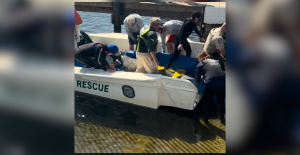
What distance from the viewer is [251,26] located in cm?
157

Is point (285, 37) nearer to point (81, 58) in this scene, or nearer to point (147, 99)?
point (147, 99)

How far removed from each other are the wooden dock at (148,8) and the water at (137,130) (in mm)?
5001

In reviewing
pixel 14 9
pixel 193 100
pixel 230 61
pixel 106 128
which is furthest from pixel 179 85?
pixel 14 9

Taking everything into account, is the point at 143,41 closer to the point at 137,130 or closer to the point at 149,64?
the point at 149,64

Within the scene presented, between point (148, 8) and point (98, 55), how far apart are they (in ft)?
17.2

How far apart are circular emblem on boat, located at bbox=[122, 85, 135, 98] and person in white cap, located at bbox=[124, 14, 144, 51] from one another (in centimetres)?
182

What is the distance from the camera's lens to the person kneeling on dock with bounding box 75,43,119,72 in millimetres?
4855

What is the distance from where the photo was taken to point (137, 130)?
13.6 ft

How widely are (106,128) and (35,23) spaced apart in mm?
2763

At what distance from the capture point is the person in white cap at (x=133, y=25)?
237 inches

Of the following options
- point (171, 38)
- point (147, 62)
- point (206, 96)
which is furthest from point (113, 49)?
point (206, 96)

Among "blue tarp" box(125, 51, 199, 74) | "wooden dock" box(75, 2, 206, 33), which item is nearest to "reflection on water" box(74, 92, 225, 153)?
"blue tarp" box(125, 51, 199, 74)

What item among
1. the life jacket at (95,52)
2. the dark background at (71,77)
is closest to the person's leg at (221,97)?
the life jacket at (95,52)

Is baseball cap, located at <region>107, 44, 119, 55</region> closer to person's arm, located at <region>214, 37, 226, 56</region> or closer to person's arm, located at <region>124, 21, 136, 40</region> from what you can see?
person's arm, located at <region>124, 21, 136, 40</region>
